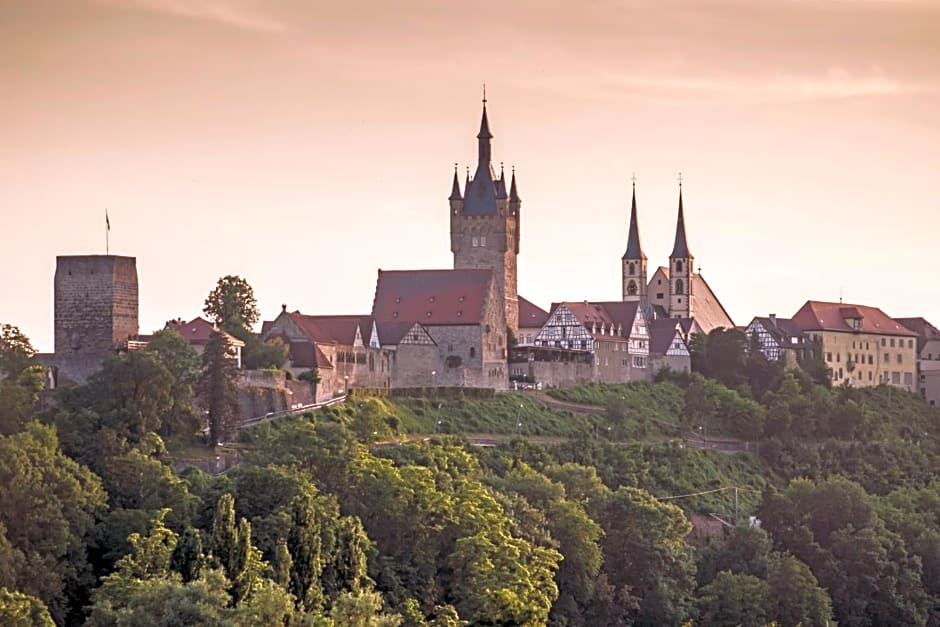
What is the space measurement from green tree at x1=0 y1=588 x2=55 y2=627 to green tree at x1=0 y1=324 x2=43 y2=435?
12.5 meters

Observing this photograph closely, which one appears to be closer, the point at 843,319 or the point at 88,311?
the point at 88,311

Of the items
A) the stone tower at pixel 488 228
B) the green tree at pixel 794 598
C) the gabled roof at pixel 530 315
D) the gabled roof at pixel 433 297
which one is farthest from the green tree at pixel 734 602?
the gabled roof at pixel 530 315

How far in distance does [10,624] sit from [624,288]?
8713cm

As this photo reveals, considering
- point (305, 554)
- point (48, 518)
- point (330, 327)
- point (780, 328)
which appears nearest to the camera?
point (48, 518)

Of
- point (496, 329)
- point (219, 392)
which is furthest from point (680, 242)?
point (219, 392)

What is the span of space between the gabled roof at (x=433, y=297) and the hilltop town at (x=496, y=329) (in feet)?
0.27

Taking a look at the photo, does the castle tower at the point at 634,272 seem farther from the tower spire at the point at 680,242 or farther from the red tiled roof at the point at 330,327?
the red tiled roof at the point at 330,327

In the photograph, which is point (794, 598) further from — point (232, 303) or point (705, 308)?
point (705, 308)

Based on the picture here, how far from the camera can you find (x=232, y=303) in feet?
363

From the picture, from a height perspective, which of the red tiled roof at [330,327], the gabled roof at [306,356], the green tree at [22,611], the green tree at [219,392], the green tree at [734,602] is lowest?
the green tree at [734,602]

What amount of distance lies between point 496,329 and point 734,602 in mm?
29646

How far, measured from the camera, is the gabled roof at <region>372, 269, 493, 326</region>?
120000 mm

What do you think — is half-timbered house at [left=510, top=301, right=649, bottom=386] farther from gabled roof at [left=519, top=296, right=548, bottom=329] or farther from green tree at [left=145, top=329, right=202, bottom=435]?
green tree at [left=145, top=329, right=202, bottom=435]

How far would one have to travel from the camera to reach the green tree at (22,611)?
72.6 m
